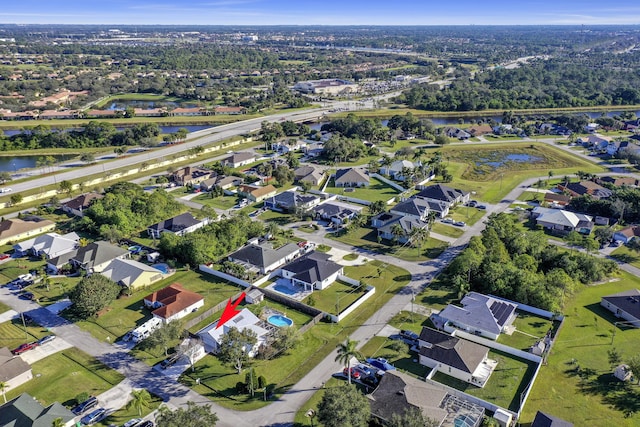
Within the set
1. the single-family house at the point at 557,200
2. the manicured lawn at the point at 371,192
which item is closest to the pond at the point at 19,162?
the manicured lawn at the point at 371,192

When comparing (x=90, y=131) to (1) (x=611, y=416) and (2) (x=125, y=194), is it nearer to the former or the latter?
(2) (x=125, y=194)

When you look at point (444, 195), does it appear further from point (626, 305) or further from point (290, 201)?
point (626, 305)

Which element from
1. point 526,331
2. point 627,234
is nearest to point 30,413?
point 526,331

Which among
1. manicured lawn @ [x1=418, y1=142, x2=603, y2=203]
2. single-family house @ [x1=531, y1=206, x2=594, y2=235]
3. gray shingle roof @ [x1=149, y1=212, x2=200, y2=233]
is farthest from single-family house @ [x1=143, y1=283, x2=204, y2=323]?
manicured lawn @ [x1=418, y1=142, x2=603, y2=203]

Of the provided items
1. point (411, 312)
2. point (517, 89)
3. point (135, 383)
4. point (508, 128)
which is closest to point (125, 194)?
point (135, 383)

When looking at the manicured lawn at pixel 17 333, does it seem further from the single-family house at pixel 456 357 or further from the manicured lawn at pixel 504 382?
the manicured lawn at pixel 504 382

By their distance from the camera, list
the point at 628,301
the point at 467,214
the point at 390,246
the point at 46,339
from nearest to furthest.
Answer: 1. the point at 46,339
2. the point at 628,301
3. the point at 390,246
4. the point at 467,214
